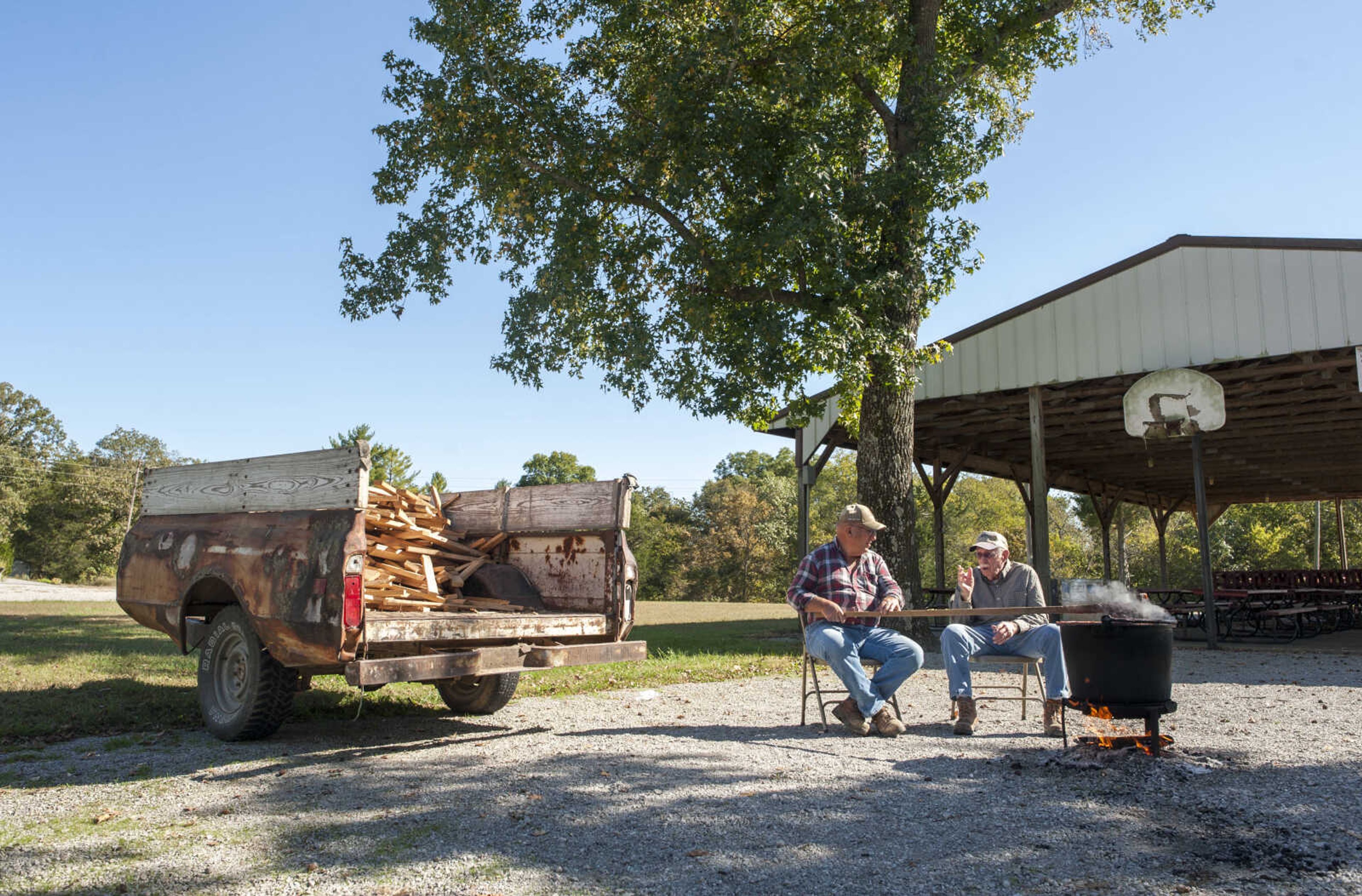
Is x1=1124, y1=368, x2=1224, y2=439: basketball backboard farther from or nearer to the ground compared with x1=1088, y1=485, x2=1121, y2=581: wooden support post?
farther from the ground

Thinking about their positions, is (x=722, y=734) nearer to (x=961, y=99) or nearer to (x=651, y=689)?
(x=651, y=689)

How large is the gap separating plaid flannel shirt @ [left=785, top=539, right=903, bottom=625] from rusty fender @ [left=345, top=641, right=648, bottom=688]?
1135 millimetres

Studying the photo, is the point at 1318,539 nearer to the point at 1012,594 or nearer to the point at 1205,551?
the point at 1205,551

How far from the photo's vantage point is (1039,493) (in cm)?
1467

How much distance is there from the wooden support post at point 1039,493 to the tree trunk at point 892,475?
9.82ft

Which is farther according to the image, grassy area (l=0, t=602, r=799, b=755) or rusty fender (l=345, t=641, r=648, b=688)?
grassy area (l=0, t=602, r=799, b=755)

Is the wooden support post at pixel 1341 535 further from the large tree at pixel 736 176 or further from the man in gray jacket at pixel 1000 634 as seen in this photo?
the man in gray jacket at pixel 1000 634

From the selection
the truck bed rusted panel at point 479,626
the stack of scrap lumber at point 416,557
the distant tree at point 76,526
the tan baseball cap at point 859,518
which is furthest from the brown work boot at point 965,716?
the distant tree at point 76,526

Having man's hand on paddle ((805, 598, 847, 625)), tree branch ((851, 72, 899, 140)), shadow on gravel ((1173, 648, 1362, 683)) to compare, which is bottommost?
shadow on gravel ((1173, 648, 1362, 683))

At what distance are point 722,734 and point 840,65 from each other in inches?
376

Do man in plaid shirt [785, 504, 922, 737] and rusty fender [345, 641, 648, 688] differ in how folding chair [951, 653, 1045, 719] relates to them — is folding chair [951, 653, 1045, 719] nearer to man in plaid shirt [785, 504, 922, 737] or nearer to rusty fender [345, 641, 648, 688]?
man in plaid shirt [785, 504, 922, 737]

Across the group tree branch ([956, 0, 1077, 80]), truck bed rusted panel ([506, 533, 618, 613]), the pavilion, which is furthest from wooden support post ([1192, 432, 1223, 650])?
truck bed rusted panel ([506, 533, 618, 613])

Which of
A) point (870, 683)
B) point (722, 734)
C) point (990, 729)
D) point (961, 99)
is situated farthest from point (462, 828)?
point (961, 99)

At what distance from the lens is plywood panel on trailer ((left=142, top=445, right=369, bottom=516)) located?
192 inches
